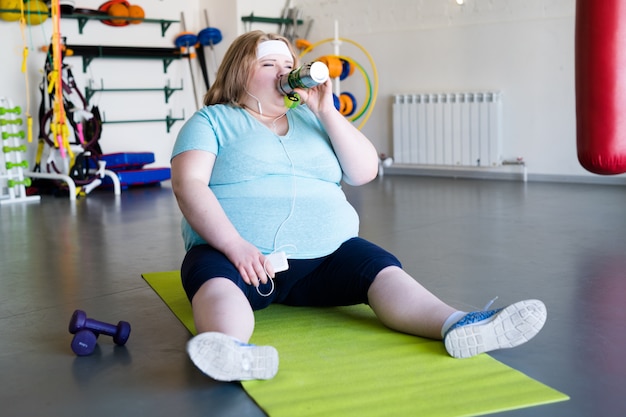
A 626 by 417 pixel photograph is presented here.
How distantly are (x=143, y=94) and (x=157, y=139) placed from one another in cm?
44

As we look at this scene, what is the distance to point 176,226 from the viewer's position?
424 centimetres

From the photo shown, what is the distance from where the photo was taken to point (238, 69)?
217 centimetres

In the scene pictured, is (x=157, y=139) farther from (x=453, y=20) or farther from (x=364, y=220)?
(x=364, y=220)

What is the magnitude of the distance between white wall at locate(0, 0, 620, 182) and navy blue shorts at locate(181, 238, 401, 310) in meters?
4.13

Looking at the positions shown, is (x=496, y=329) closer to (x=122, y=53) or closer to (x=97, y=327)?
(x=97, y=327)

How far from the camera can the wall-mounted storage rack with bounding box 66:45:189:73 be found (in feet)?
20.7

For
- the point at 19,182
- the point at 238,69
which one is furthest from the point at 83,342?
the point at 19,182

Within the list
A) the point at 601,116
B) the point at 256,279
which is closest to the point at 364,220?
the point at 601,116

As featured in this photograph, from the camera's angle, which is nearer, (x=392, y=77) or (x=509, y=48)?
(x=509, y=48)

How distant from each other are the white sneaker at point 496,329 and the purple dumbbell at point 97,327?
0.83 m

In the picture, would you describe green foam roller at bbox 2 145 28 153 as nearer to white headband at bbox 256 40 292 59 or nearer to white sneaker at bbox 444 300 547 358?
white headband at bbox 256 40 292 59

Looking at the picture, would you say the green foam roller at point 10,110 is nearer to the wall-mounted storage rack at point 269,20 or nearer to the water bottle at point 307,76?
the wall-mounted storage rack at point 269,20

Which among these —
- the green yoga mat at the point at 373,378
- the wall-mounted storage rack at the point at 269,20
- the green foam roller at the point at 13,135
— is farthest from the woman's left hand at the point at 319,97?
the wall-mounted storage rack at the point at 269,20

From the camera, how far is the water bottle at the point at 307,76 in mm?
1935
